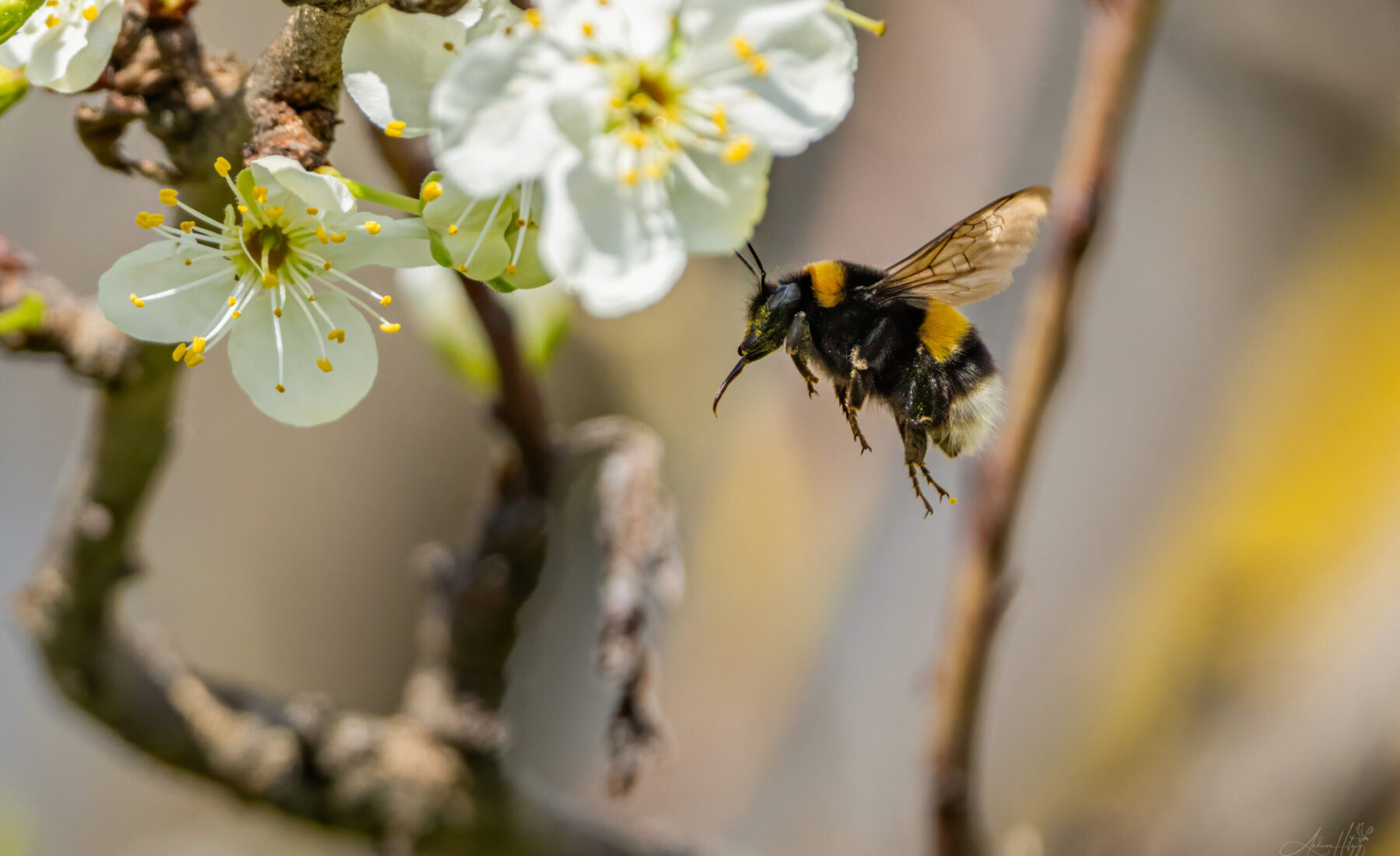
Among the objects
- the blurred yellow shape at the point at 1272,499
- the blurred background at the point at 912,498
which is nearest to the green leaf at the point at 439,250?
the blurred background at the point at 912,498

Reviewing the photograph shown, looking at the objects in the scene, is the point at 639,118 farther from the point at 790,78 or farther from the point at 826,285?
the point at 826,285

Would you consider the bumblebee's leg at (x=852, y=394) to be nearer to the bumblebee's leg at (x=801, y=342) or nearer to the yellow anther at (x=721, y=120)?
the bumblebee's leg at (x=801, y=342)

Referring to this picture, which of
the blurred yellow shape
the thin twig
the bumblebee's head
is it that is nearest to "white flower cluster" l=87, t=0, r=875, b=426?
the bumblebee's head

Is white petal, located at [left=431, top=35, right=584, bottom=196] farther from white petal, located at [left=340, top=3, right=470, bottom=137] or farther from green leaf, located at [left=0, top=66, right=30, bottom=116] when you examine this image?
green leaf, located at [left=0, top=66, right=30, bottom=116]

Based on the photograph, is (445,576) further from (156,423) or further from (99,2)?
(99,2)

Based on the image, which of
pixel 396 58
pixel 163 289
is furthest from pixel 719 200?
pixel 163 289

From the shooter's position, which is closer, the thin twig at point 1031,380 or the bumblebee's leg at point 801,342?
the bumblebee's leg at point 801,342

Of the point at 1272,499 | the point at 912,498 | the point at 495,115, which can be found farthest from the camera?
the point at 912,498

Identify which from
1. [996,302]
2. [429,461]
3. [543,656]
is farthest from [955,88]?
[543,656]

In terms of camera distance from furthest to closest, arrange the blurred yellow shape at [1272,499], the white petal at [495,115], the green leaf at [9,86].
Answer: the blurred yellow shape at [1272,499] → the green leaf at [9,86] → the white petal at [495,115]
